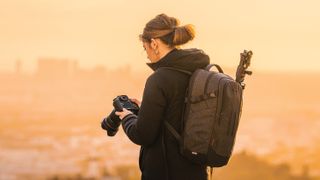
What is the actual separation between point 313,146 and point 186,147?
57.7 metres

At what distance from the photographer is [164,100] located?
2.76m

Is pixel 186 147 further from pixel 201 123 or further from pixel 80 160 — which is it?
pixel 80 160

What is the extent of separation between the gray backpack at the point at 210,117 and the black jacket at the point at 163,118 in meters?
0.04

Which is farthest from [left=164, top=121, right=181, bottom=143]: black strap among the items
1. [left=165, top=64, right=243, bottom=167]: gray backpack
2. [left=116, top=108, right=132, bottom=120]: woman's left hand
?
[left=116, top=108, right=132, bottom=120]: woman's left hand

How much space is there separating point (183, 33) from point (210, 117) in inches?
15.1

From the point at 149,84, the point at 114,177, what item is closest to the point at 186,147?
the point at 149,84

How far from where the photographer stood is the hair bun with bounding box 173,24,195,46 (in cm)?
280

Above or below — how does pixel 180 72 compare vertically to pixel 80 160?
above

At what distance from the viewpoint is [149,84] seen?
274 centimetres

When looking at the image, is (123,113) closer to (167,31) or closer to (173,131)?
(173,131)

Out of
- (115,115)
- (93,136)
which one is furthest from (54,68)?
(115,115)

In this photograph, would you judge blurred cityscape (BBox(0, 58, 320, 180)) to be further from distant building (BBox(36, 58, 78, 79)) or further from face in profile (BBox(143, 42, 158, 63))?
face in profile (BBox(143, 42, 158, 63))

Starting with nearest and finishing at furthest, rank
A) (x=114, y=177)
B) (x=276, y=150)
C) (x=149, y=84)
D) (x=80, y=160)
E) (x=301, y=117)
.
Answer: (x=149, y=84), (x=114, y=177), (x=80, y=160), (x=276, y=150), (x=301, y=117)

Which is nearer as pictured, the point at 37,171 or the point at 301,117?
the point at 37,171
